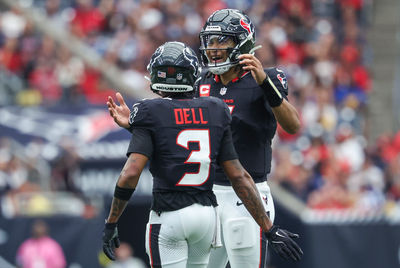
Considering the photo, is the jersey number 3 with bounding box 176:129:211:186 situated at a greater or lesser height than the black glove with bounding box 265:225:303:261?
greater

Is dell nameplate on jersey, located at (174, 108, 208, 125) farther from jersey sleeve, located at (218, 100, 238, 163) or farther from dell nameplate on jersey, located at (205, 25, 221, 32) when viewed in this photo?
dell nameplate on jersey, located at (205, 25, 221, 32)

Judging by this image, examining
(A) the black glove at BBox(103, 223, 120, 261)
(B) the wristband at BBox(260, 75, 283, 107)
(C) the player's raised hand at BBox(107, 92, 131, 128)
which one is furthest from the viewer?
(B) the wristband at BBox(260, 75, 283, 107)

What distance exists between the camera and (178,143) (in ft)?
16.8

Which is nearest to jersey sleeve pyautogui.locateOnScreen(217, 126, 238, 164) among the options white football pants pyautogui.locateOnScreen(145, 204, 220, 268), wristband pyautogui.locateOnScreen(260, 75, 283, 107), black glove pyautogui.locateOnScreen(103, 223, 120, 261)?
white football pants pyautogui.locateOnScreen(145, 204, 220, 268)

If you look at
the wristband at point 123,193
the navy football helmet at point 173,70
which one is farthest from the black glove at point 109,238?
the navy football helmet at point 173,70

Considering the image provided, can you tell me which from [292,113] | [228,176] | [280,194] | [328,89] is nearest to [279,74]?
[292,113]

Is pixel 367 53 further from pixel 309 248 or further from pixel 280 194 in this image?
pixel 309 248

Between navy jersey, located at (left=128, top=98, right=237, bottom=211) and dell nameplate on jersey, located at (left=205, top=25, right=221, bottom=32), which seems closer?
navy jersey, located at (left=128, top=98, right=237, bottom=211)

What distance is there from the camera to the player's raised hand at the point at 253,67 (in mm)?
5508

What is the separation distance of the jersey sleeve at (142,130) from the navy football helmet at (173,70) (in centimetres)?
24

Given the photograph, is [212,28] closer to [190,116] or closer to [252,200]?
[190,116]

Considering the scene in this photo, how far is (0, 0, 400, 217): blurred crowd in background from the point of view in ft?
39.1

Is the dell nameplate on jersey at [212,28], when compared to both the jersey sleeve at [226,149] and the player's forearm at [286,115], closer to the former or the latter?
the player's forearm at [286,115]

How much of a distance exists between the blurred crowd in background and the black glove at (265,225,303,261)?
5.93 m
